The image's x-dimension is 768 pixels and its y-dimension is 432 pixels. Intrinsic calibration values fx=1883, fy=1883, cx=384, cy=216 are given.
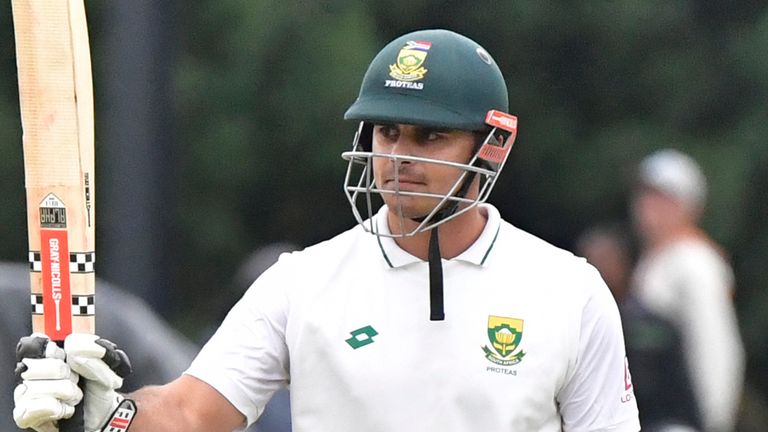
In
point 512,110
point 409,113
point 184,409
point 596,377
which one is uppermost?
point 409,113

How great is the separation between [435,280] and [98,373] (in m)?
0.87

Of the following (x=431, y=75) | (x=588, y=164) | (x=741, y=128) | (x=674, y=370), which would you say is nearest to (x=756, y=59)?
(x=741, y=128)

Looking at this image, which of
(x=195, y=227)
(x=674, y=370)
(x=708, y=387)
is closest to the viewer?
(x=674, y=370)

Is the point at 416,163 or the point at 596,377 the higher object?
the point at 416,163

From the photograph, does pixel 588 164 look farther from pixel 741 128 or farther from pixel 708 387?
pixel 708 387

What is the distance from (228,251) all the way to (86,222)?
800cm

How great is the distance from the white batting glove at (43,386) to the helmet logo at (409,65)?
1.07 meters

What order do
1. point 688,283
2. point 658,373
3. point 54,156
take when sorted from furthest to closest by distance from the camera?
point 688,283 < point 658,373 < point 54,156

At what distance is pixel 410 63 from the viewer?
4.56m

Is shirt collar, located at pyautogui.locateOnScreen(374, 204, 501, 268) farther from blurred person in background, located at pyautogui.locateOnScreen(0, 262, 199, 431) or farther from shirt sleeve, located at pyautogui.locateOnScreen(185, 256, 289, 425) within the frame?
blurred person in background, located at pyautogui.locateOnScreen(0, 262, 199, 431)

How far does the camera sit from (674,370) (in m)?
8.21

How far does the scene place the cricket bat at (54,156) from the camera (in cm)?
424

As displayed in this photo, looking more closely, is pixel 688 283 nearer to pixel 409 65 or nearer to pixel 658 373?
pixel 658 373

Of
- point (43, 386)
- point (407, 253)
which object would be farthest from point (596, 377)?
point (43, 386)
